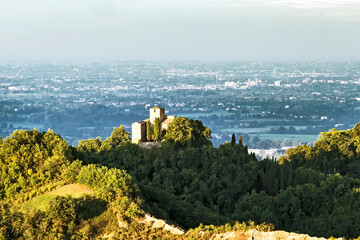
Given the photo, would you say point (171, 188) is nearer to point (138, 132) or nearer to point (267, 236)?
point (138, 132)

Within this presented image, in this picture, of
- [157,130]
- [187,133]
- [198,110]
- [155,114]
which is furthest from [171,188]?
[198,110]

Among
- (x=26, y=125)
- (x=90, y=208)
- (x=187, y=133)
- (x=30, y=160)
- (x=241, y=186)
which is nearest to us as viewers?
(x=90, y=208)

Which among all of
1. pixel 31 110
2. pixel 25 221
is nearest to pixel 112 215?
pixel 25 221

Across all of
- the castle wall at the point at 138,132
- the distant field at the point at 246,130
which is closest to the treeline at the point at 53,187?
the castle wall at the point at 138,132

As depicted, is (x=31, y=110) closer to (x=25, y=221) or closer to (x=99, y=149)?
(x=99, y=149)

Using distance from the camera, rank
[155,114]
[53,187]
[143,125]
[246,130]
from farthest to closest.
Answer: [246,130]
[155,114]
[143,125]
[53,187]

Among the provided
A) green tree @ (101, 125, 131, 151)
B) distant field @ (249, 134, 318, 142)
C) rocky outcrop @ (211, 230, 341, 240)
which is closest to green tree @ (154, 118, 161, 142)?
green tree @ (101, 125, 131, 151)

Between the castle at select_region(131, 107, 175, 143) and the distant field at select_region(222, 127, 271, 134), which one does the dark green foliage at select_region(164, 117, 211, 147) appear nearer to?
the castle at select_region(131, 107, 175, 143)

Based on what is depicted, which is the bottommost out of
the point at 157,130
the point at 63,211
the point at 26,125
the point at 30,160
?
the point at 26,125
